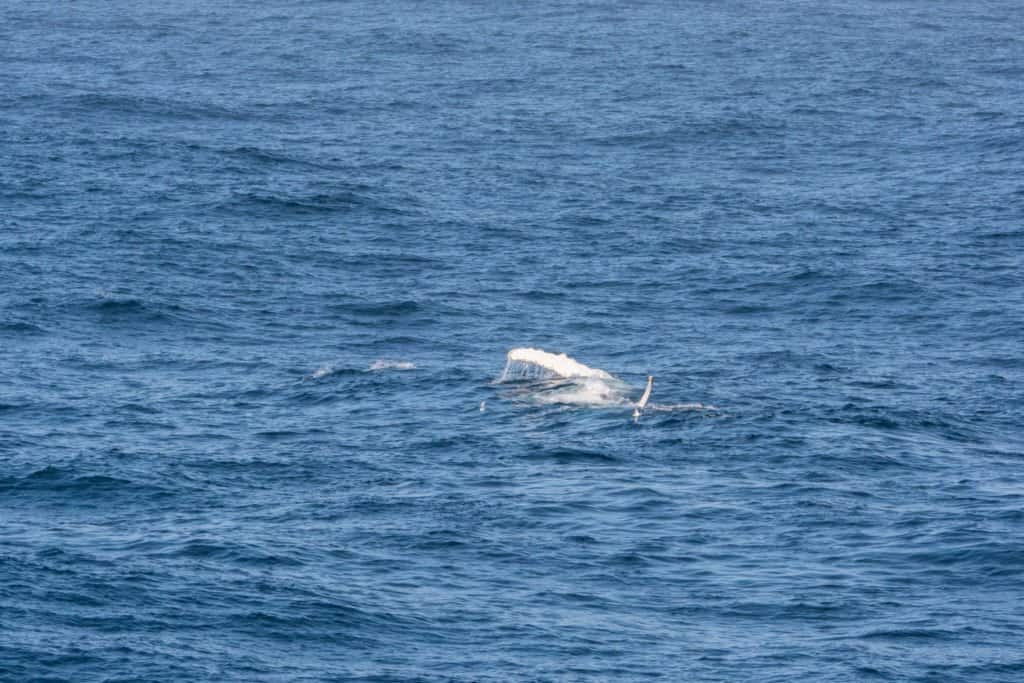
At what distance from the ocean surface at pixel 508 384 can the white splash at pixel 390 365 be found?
0.32 m

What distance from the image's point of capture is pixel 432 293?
124 meters

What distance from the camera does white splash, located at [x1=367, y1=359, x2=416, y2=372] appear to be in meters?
108

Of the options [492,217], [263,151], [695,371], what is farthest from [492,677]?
[263,151]

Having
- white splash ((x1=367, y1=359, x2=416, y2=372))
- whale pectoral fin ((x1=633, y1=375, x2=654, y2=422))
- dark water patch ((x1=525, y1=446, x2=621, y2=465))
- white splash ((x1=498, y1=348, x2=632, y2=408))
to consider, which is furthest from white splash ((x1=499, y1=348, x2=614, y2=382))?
dark water patch ((x1=525, y1=446, x2=621, y2=465))

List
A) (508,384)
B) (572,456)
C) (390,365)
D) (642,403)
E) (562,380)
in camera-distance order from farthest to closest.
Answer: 1. (390,365)
2. (508,384)
3. (562,380)
4. (642,403)
5. (572,456)

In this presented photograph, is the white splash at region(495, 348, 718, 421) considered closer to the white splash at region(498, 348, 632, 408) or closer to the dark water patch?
the white splash at region(498, 348, 632, 408)

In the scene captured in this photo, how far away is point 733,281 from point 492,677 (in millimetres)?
64566

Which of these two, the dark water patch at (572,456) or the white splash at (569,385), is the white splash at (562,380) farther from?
the dark water patch at (572,456)

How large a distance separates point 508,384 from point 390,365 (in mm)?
8368

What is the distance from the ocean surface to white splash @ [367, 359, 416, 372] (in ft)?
1.05

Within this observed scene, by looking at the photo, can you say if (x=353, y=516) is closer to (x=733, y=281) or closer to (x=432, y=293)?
(x=432, y=293)

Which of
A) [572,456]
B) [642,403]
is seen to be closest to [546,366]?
[642,403]

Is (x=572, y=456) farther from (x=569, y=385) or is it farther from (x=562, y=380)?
(x=562, y=380)

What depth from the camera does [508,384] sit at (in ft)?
340
